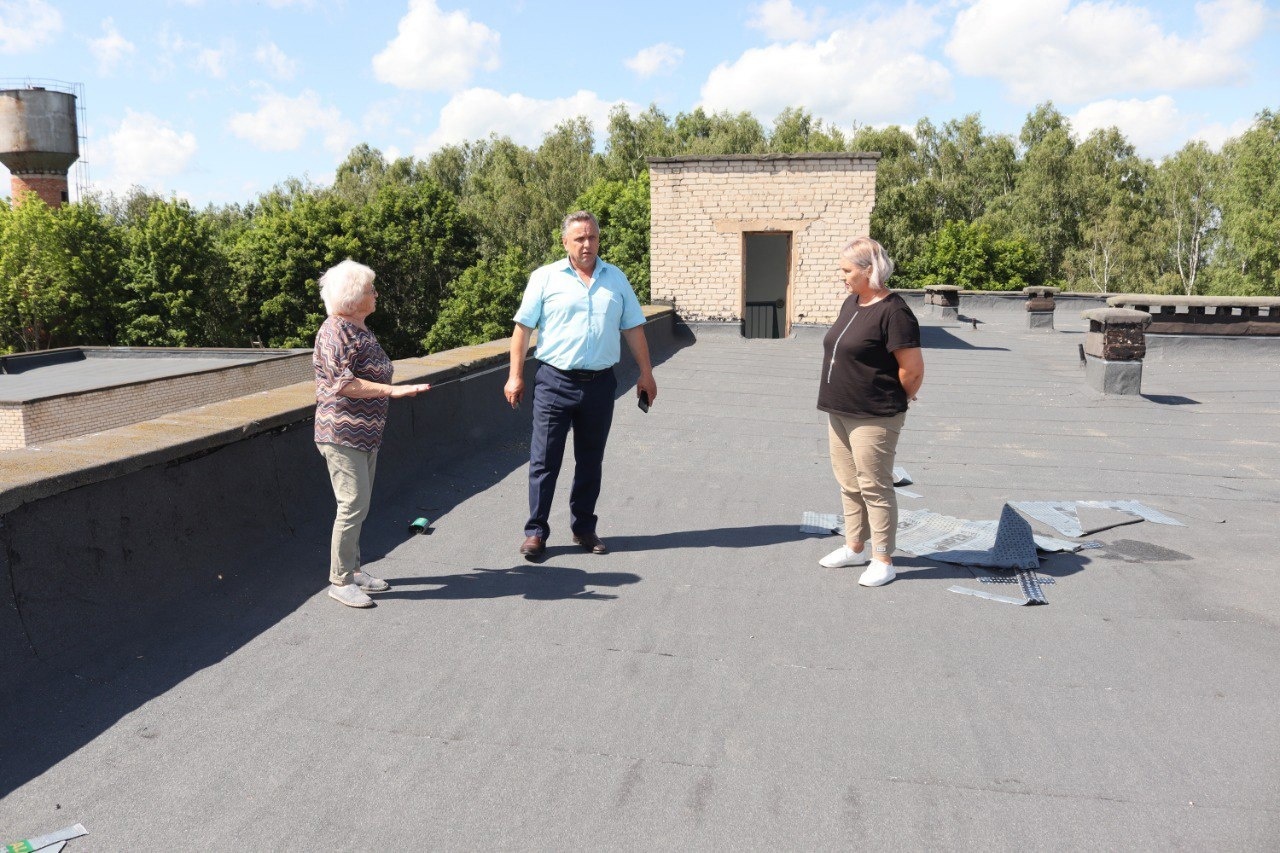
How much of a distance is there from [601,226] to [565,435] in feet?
154

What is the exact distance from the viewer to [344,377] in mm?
4000

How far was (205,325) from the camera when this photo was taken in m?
49.2

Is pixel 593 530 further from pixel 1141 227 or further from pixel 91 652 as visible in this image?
pixel 1141 227

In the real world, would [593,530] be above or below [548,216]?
below

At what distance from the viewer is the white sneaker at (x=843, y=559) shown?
4852 millimetres

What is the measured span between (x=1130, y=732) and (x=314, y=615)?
3144 millimetres

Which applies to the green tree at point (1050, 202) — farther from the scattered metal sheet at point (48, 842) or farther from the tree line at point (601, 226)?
the scattered metal sheet at point (48, 842)

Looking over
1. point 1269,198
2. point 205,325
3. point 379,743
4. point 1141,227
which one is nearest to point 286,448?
point 379,743

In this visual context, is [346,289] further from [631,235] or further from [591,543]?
[631,235]

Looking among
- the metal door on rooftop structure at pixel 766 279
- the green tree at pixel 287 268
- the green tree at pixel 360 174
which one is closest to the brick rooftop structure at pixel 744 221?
the metal door on rooftop structure at pixel 766 279

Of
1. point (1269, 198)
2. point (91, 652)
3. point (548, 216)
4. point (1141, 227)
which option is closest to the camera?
point (91, 652)

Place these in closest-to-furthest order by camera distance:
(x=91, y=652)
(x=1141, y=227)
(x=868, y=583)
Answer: (x=91, y=652)
(x=868, y=583)
(x=1141, y=227)

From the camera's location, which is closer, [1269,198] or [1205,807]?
[1205,807]

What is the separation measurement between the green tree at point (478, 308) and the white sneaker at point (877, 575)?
44.3 meters
